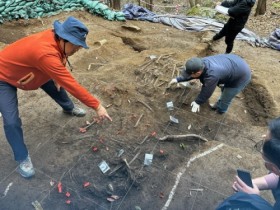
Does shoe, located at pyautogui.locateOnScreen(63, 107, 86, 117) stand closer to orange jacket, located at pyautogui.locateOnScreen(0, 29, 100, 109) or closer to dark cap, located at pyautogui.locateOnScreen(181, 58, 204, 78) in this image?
orange jacket, located at pyautogui.locateOnScreen(0, 29, 100, 109)

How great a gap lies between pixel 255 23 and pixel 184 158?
8.96 meters

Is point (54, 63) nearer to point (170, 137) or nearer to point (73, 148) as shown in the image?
point (73, 148)

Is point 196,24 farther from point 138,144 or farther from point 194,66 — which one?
point 138,144

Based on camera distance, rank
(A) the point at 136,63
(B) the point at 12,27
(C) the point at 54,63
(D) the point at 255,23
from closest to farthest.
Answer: (C) the point at 54,63
(A) the point at 136,63
(B) the point at 12,27
(D) the point at 255,23

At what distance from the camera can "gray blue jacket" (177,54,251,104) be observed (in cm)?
465

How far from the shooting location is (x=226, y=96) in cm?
521

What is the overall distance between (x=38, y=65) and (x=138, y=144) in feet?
6.31

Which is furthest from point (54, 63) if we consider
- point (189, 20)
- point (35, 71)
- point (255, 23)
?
point (255, 23)

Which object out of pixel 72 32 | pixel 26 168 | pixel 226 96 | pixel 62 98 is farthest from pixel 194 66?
pixel 26 168

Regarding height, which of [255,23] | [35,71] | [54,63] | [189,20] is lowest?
[255,23]

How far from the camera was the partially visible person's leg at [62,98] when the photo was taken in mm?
4434

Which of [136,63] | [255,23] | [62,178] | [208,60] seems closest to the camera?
[62,178]

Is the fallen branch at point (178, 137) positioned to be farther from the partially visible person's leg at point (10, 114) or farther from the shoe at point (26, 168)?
the partially visible person's leg at point (10, 114)

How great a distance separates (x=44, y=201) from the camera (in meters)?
3.72
